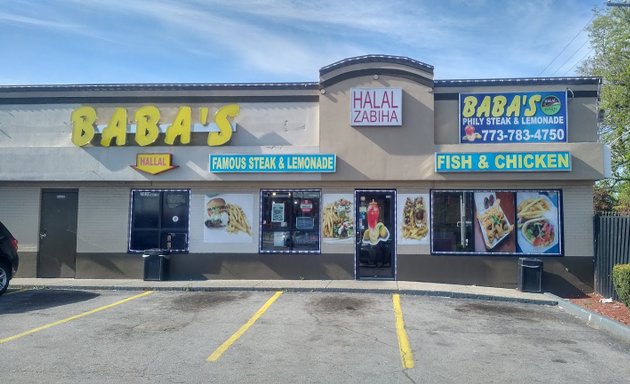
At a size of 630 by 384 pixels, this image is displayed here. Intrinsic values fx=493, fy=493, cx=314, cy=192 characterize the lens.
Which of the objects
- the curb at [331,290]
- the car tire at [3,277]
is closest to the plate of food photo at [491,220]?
the curb at [331,290]

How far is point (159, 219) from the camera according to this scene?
1470cm

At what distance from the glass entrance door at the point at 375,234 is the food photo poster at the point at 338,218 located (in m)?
0.21

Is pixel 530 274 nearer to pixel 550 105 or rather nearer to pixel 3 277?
pixel 550 105

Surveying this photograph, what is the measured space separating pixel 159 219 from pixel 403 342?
9275 mm

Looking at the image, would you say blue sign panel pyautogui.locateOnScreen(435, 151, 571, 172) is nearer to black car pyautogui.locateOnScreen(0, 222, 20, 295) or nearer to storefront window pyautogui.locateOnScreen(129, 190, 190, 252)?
storefront window pyautogui.locateOnScreen(129, 190, 190, 252)

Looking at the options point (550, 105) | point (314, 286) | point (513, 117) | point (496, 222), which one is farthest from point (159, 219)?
point (550, 105)

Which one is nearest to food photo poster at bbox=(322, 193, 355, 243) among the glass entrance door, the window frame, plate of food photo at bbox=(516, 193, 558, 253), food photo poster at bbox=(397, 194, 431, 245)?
the glass entrance door

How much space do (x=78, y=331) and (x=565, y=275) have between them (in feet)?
38.9

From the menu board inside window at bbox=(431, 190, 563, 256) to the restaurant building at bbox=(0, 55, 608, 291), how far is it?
0.13ft

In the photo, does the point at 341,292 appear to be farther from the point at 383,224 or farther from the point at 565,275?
the point at 565,275

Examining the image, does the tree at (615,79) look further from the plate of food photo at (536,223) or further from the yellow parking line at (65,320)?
the yellow parking line at (65,320)

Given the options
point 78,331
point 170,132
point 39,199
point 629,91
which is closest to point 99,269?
point 39,199

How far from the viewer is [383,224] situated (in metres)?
14.1

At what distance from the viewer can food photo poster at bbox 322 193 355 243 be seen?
1412 cm
